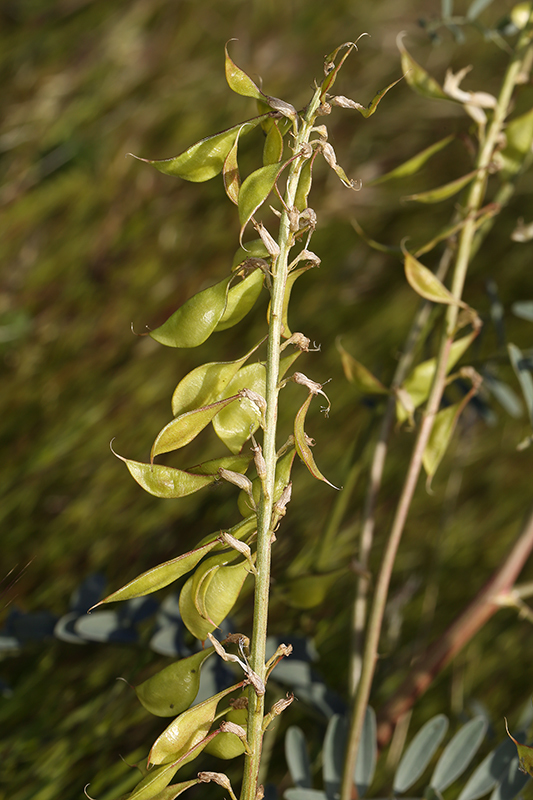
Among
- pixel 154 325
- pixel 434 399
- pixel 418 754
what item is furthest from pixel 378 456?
pixel 154 325

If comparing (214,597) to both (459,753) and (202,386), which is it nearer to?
(202,386)

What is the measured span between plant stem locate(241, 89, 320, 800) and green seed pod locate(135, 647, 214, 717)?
4 centimetres

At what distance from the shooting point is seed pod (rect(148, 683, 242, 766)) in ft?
1.06

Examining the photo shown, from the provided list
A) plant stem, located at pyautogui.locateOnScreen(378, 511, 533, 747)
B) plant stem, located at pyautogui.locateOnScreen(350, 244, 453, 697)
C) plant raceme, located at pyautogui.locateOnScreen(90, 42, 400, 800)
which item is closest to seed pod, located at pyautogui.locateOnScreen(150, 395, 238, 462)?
plant raceme, located at pyautogui.locateOnScreen(90, 42, 400, 800)

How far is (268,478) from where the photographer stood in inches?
12.3

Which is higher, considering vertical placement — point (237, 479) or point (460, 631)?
point (237, 479)

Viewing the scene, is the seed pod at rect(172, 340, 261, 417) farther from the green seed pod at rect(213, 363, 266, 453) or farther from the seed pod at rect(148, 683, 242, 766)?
the seed pod at rect(148, 683, 242, 766)

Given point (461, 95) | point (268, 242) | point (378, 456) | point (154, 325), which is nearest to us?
point (268, 242)

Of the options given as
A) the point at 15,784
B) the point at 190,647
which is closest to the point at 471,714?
the point at 190,647

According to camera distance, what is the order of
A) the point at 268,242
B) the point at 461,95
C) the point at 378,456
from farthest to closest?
the point at 378,456
the point at 461,95
the point at 268,242

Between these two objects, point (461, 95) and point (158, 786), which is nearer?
point (158, 786)

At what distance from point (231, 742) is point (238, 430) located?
0.50ft

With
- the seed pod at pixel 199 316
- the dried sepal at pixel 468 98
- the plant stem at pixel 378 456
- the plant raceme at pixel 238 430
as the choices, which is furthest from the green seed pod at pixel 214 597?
the dried sepal at pixel 468 98

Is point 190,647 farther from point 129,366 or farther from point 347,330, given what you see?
point 347,330
